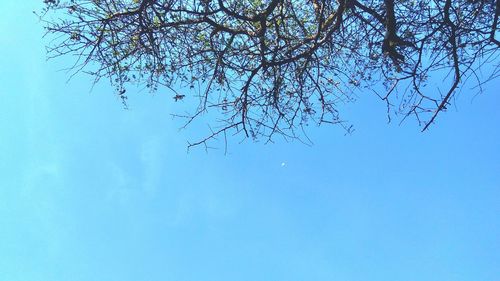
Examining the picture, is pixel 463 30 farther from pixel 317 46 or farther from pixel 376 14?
pixel 317 46

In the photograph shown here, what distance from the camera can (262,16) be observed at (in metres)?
6.05

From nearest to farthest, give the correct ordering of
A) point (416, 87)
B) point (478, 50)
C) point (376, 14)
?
1. point (478, 50)
2. point (416, 87)
3. point (376, 14)

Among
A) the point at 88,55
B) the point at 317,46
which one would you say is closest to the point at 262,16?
the point at 317,46

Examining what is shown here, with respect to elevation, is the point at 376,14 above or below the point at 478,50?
above

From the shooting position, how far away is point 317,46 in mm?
6164

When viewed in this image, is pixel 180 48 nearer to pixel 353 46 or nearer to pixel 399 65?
pixel 353 46

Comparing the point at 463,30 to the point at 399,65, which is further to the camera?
the point at 399,65

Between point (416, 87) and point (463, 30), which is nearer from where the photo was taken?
point (463, 30)

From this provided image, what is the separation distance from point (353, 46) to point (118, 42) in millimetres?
2975

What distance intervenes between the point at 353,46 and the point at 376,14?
18.9 inches

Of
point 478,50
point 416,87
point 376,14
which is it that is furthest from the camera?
point 376,14

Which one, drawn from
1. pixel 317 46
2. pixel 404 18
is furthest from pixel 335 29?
pixel 404 18

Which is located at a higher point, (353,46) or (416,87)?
(353,46)

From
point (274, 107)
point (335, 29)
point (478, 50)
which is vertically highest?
point (335, 29)
